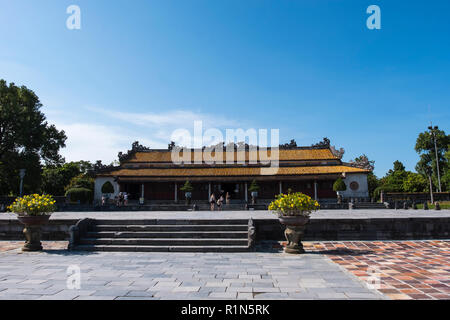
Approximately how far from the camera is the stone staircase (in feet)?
29.0

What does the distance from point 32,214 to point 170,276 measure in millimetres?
5652

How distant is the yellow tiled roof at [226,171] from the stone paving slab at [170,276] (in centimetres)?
2660

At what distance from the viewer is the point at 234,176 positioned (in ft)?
113

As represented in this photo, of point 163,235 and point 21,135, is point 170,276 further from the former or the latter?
point 21,135

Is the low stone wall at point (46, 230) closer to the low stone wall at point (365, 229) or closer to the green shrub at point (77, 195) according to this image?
the low stone wall at point (365, 229)

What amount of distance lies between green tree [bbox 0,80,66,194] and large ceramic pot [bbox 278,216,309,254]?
3376 cm

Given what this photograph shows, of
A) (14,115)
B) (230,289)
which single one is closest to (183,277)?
(230,289)

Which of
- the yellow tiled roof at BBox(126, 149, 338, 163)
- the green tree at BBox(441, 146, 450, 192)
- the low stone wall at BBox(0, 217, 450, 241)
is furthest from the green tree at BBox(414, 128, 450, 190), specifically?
the low stone wall at BBox(0, 217, 450, 241)

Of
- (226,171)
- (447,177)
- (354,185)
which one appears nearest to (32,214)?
(226,171)

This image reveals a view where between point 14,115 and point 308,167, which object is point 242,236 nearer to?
point 308,167

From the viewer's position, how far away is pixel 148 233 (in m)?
9.62

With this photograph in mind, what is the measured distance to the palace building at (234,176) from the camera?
33719 mm

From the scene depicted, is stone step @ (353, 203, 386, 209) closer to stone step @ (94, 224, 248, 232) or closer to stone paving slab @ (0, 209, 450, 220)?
stone paving slab @ (0, 209, 450, 220)
